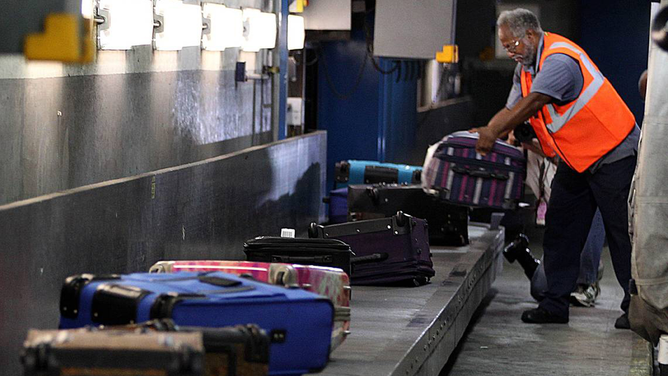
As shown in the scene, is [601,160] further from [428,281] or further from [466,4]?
[466,4]

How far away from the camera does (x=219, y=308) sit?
3289mm

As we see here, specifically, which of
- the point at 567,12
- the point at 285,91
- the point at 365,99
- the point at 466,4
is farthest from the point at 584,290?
the point at 567,12

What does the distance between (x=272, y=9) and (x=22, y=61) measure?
14.3 feet

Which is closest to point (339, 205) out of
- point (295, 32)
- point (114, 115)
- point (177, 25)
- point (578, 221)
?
point (295, 32)

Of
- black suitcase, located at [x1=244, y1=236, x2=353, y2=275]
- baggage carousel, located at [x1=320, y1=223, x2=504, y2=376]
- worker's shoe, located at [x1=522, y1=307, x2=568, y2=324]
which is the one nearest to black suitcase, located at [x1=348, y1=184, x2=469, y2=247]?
baggage carousel, located at [x1=320, y1=223, x2=504, y2=376]

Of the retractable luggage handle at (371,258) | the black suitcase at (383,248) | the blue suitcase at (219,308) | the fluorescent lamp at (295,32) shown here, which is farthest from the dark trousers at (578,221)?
the blue suitcase at (219,308)

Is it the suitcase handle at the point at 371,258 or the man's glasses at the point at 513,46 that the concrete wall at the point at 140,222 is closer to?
the suitcase handle at the point at 371,258

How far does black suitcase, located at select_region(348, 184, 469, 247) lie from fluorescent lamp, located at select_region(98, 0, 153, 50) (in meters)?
2.28

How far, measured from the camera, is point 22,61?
447 centimetres

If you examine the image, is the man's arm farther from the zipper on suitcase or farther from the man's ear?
the man's ear

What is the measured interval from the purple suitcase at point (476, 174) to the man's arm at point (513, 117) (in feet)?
0.41

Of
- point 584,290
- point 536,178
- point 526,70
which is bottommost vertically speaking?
point 584,290

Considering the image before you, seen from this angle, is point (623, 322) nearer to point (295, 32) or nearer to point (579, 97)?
point (579, 97)

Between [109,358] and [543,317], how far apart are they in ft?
16.9
